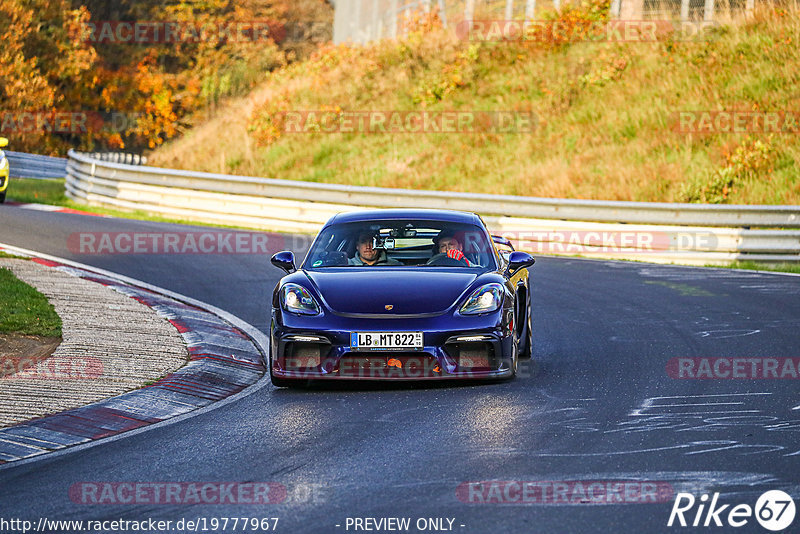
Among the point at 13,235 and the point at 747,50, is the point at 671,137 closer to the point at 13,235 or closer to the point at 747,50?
the point at 747,50

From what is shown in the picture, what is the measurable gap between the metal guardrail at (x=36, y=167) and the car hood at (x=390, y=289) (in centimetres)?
2700

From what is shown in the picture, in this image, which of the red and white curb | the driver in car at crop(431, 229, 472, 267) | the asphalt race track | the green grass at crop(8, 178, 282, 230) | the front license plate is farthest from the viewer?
the green grass at crop(8, 178, 282, 230)

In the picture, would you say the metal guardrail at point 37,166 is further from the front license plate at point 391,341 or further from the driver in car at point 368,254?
the front license plate at point 391,341

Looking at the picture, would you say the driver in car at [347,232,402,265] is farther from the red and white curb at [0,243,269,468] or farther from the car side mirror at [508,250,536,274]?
the red and white curb at [0,243,269,468]

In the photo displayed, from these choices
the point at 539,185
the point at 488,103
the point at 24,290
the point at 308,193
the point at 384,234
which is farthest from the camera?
the point at 488,103

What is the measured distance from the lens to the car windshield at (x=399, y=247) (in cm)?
999

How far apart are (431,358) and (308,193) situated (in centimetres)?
1458

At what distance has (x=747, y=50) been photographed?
2794cm

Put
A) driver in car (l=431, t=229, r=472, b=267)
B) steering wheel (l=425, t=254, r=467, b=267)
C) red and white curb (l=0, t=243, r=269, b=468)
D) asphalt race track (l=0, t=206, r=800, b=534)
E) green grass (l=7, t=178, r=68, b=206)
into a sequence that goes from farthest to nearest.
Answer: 1. green grass (l=7, t=178, r=68, b=206)
2. driver in car (l=431, t=229, r=472, b=267)
3. steering wheel (l=425, t=254, r=467, b=267)
4. red and white curb (l=0, t=243, r=269, b=468)
5. asphalt race track (l=0, t=206, r=800, b=534)

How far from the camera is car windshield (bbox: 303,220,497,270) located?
393 inches

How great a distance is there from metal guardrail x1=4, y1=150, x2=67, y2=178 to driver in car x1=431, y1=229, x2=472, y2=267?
26.5m

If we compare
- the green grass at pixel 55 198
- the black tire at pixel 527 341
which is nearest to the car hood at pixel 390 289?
the black tire at pixel 527 341

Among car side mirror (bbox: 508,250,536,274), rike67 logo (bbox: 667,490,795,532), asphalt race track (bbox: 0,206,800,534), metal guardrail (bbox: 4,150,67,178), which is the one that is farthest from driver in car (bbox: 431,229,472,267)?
metal guardrail (bbox: 4,150,67,178)

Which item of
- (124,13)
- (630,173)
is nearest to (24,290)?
(630,173)
